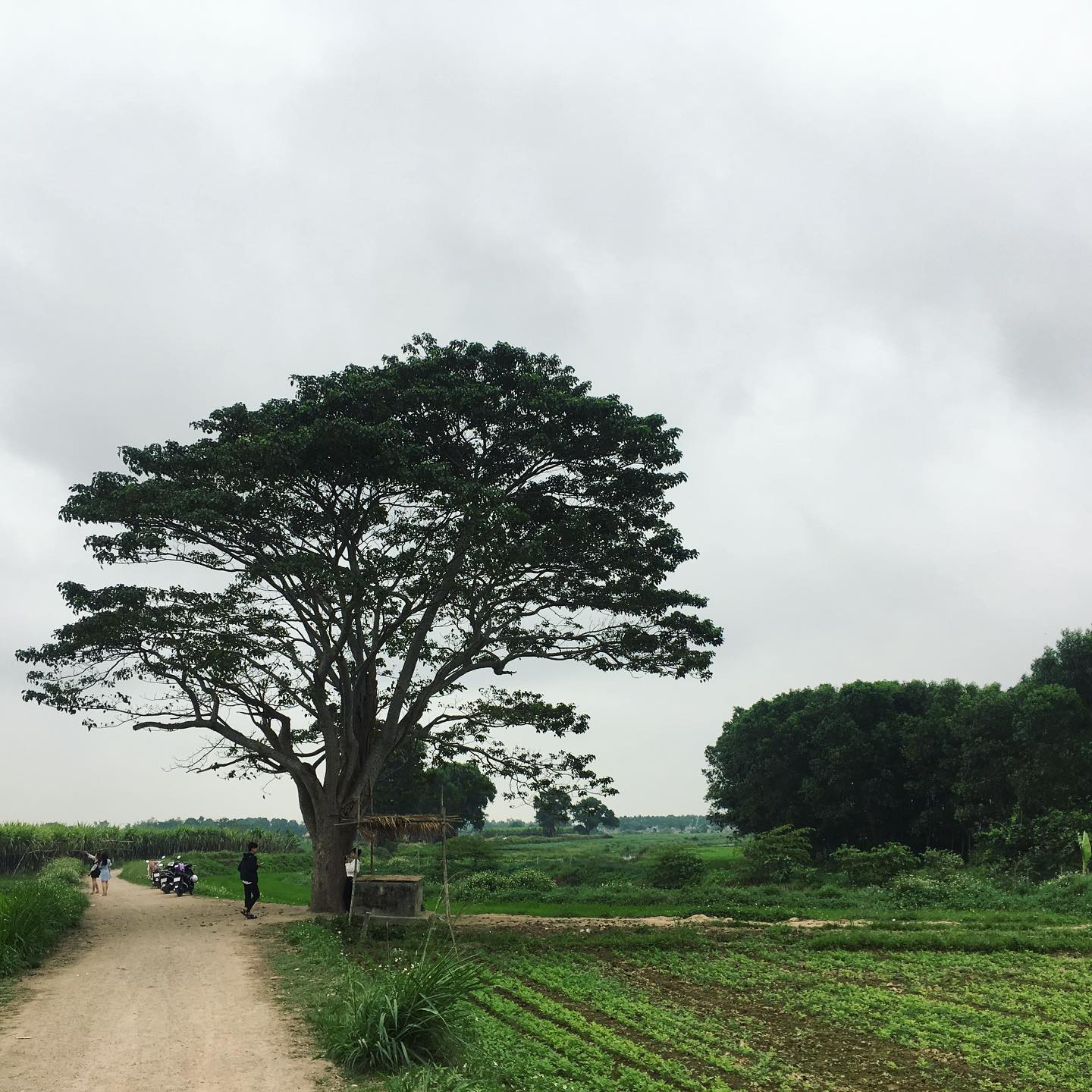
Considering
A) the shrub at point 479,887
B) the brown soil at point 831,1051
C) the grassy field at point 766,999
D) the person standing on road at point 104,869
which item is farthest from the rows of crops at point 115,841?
the brown soil at point 831,1051

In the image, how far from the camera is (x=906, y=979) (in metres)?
14.1

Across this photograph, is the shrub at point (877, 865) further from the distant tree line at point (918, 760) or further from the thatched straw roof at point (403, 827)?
the thatched straw roof at point (403, 827)

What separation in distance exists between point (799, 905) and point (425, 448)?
1548 centimetres

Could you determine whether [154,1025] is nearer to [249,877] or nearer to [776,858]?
[249,877]

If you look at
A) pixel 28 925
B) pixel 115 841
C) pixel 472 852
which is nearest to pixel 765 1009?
pixel 28 925

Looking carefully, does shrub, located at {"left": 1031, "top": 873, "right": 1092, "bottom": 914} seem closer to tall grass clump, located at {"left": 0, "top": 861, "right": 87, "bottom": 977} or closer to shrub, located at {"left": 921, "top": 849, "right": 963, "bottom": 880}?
shrub, located at {"left": 921, "top": 849, "right": 963, "bottom": 880}

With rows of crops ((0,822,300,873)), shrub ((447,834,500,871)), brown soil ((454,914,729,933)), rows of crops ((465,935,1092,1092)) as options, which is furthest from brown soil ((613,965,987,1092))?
rows of crops ((0,822,300,873))

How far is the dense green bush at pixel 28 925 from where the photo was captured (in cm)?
1454

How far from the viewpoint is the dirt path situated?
852cm

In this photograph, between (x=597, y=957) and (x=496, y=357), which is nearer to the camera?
(x=597, y=957)

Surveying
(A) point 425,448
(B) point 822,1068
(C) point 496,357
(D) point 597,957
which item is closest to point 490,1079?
(B) point 822,1068

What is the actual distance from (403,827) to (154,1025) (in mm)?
9669

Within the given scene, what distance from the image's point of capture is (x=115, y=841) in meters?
59.5

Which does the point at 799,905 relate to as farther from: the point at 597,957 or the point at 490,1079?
the point at 490,1079
